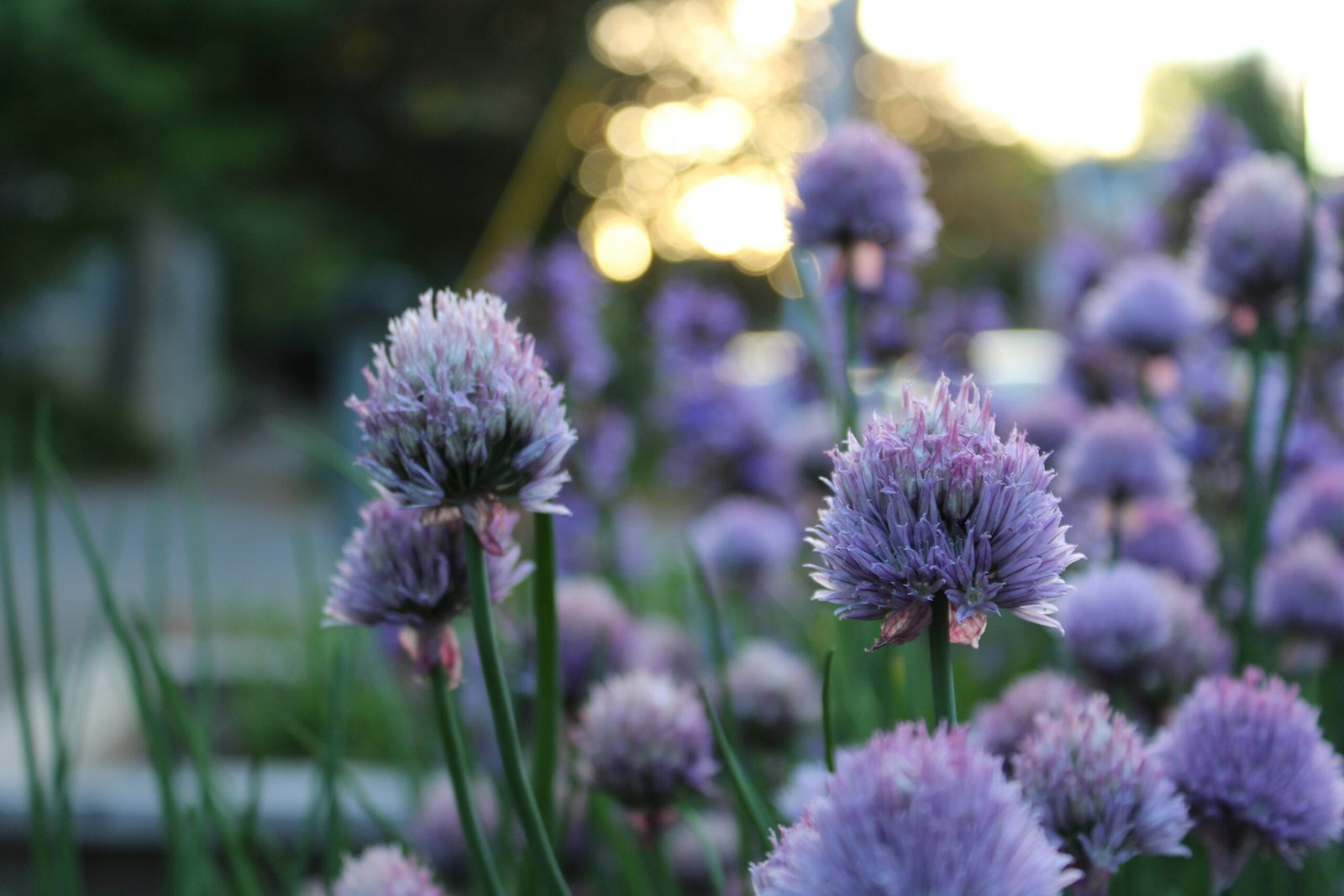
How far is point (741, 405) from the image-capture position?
1946 mm

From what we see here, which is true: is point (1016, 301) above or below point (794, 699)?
above

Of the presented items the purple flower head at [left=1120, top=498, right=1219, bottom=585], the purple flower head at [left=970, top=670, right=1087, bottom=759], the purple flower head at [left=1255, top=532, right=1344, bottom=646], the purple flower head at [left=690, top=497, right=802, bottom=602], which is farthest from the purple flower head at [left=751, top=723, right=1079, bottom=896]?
the purple flower head at [left=690, top=497, right=802, bottom=602]

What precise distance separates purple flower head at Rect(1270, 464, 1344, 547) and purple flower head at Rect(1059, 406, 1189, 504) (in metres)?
0.17

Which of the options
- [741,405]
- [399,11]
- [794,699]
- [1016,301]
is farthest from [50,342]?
[1016,301]

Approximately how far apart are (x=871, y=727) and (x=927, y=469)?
2.19ft

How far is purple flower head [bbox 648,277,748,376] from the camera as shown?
208 centimetres

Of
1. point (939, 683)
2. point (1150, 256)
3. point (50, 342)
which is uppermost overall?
point (50, 342)

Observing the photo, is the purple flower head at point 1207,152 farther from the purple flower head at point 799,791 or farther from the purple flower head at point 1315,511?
the purple flower head at point 799,791

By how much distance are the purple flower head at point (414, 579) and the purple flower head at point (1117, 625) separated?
1.36 ft

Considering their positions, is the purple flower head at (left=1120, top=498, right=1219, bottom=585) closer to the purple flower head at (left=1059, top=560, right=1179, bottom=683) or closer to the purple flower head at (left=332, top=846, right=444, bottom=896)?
the purple flower head at (left=1059, top=560, right=1179, bottom=683)

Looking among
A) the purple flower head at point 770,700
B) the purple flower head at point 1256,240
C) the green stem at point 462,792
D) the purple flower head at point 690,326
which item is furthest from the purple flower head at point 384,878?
the purple flower head at point 690,326

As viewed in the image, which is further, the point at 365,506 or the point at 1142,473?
the point at 1142,473

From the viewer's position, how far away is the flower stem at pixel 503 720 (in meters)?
0.45

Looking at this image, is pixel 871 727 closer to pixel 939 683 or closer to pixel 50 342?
pixel 939 683
